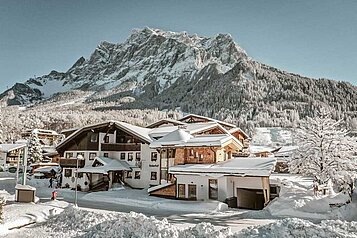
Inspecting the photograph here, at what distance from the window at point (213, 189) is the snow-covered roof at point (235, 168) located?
4.15 ft

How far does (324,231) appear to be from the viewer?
12367mm

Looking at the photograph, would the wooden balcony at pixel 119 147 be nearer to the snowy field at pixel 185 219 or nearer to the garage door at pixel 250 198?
the snowy field at pixel 185 219

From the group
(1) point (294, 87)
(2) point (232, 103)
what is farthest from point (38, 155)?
Result: (1) point (294, 87)

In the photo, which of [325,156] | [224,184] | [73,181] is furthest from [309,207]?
[73,181]

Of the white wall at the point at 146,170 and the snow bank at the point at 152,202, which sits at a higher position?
the white wall at the point at 146,170

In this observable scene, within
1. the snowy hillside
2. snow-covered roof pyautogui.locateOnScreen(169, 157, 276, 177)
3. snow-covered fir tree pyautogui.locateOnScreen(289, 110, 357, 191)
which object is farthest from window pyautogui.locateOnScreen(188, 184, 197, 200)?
the snowy hillside

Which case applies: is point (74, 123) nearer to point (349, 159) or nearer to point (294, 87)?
point (294, 87)

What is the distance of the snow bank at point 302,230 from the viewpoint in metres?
12.3

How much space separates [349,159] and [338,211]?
7.91 m

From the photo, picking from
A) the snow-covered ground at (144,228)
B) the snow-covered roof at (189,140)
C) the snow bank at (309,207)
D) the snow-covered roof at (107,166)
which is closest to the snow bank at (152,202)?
the snow-covered roof at (107,166)

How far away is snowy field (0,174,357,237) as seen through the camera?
13.4 meters

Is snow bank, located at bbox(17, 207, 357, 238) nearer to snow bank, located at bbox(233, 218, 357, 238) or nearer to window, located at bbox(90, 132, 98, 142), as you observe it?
snow bank, located at bbox(233, 218, 357, 238)

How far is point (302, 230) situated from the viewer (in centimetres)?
1255

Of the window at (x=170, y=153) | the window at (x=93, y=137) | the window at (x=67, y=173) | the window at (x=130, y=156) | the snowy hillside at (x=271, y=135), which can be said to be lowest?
the window at (x=67, y=173)
